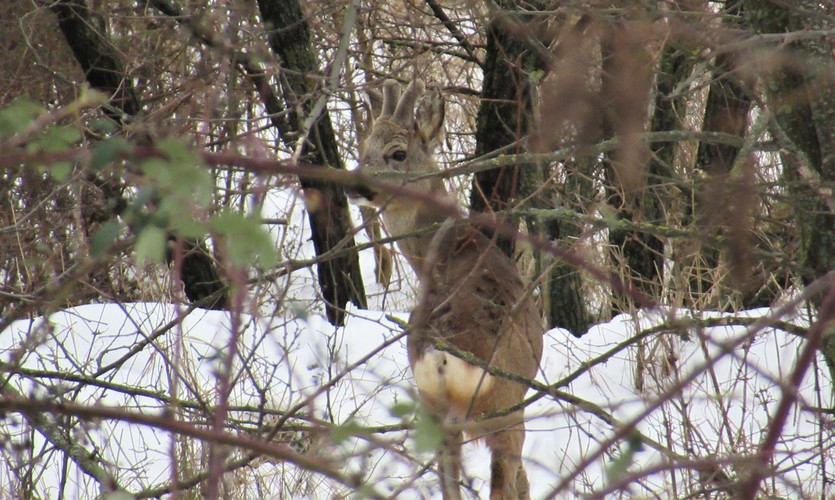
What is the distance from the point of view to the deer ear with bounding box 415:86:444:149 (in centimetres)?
679

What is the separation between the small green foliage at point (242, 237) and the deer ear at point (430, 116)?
18.4ft

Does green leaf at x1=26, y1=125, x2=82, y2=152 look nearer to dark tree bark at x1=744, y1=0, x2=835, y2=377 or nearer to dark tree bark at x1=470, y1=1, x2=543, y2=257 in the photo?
dark tree bark at x1=744, y1=0, x2=835, y2=377

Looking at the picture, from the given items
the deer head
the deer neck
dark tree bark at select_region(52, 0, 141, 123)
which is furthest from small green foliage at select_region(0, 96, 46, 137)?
dark tree bark at select_region(52, 0, 141, 123)

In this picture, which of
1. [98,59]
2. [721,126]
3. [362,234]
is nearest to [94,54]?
[98,59]

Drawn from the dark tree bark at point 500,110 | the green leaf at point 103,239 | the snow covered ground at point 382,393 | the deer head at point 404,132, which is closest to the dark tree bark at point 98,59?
the snow covered ground at point 382,393

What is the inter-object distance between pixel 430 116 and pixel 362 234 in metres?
3.55

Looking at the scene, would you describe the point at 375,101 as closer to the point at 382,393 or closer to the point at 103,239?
the point at 382,393

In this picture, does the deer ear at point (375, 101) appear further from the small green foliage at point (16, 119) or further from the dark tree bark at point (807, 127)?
the small green foliage at point (16, 119)

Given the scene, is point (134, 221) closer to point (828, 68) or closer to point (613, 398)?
point (828, 68)

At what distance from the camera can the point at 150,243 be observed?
3.77 feet

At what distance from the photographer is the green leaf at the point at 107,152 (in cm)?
113

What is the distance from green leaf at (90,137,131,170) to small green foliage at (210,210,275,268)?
0.13 m

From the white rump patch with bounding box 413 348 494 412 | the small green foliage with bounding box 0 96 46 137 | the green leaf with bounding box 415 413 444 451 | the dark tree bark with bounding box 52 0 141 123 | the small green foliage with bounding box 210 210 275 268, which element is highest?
the dark tree bark with bounding box 52 0 141 123

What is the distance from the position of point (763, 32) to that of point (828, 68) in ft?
2.76
